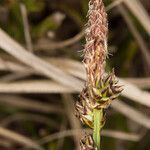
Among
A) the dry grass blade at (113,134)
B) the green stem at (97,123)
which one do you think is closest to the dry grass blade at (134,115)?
the dry grass blade at (113,134)

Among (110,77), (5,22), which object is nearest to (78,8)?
(5,22)

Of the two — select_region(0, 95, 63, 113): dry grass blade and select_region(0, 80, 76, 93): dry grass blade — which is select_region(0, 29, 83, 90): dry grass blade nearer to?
select_region(0, 80, 76, 93): dry grass blade

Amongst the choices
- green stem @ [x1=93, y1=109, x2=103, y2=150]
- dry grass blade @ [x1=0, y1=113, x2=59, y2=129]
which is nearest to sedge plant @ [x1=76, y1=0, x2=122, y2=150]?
green stem @ [x1=93, y1=109, x2=103, y2=150]

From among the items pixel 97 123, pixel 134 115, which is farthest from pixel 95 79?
pixel 134 115

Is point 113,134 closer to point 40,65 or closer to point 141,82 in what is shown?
point 141,82

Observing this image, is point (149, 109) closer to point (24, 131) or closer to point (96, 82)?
point (24, 131)
